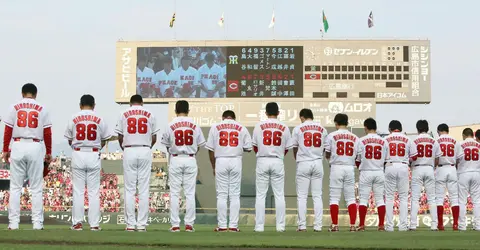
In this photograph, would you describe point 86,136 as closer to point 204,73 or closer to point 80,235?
point 80,235

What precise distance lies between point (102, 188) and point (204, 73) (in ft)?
27.7

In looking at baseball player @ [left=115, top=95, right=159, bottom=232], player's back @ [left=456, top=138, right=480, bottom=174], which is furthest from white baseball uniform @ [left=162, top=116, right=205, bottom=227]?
player's back @ [left=456, top=138, right=480, bottom=174]

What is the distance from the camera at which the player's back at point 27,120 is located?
12.6 meters

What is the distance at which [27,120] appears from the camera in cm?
1262

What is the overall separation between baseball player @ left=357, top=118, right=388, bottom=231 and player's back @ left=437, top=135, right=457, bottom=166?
6.45 feet

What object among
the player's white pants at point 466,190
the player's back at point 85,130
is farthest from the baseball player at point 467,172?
the player's back at point 85,130

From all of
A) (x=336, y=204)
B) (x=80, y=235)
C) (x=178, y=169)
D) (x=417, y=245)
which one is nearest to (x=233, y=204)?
(x=178, y=169)

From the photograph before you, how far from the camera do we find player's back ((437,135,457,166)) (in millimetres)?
16781

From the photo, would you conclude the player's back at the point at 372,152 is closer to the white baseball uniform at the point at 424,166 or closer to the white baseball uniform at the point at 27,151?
the white baseball uniform at the point at 424,166

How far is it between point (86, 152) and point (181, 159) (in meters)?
1.67

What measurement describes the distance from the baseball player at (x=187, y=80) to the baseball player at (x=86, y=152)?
27.9 metres

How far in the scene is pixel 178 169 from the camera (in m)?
13.3

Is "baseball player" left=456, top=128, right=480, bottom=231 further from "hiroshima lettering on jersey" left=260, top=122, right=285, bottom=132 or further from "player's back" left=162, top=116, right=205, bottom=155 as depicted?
"player's back" left=162, top=116, right=205, bottom=155

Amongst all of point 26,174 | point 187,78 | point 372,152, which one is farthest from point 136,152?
point 187,78
